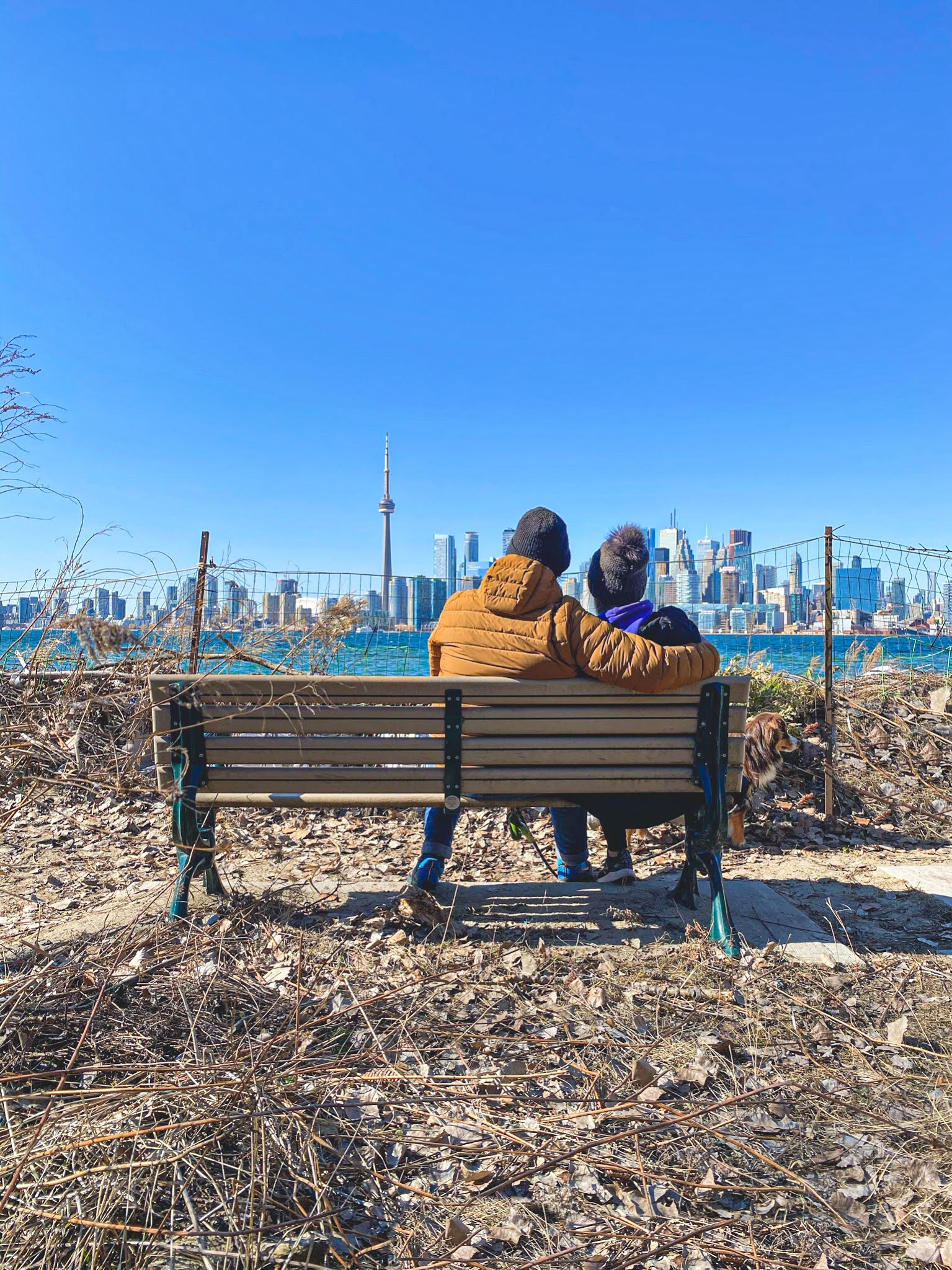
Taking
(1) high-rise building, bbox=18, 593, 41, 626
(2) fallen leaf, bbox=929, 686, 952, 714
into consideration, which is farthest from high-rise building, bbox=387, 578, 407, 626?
(2) fallen leaf, bbox=929, 686, 952, 714

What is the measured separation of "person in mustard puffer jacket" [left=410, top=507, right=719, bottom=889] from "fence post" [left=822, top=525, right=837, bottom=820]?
2.65 metres

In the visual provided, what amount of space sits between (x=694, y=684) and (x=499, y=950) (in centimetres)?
141

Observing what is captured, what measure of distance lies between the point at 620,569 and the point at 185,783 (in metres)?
2.35

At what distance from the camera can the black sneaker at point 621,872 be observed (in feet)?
14.5

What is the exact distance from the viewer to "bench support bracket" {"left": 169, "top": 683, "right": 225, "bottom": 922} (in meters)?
3.49

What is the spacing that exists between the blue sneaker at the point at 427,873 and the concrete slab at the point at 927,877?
2776mm

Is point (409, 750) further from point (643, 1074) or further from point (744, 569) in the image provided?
point (744, 569)

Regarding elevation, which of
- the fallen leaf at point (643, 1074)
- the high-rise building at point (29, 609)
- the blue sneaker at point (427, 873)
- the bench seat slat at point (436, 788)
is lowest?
the fallen leaf at point (643, 1074)

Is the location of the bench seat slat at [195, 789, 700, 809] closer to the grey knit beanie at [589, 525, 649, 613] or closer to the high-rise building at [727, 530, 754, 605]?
the grey knit beanie at [589, 525, 649, 613]

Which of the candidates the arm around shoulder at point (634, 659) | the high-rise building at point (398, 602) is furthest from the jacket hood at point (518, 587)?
the high-rise building at point (398, 602)

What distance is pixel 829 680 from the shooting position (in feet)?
19.3

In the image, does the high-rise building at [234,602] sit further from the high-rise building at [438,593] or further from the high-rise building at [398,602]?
the high-rise building at [438,593]

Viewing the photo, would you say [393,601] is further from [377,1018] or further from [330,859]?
[377,1018]

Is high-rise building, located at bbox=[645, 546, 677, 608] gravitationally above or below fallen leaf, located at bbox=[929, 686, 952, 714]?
above
